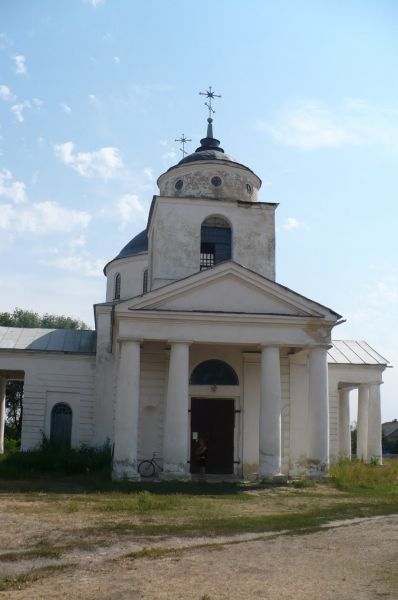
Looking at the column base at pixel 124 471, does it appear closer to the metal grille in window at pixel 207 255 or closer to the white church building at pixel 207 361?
the white church building at pixel 207 361

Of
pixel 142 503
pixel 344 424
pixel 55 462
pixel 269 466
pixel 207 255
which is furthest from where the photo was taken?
pixel 344 424

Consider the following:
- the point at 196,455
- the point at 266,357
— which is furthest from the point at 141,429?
the point at 266,357

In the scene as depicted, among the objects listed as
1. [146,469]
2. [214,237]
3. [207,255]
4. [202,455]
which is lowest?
[146,469]

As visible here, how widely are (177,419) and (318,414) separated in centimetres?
405

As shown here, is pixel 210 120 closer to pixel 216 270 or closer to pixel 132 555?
pixel 216 270

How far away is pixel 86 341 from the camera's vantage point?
86.3 feet

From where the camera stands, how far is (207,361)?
20297mm

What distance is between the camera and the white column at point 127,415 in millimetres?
17094

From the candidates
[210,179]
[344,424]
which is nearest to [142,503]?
[210,179]

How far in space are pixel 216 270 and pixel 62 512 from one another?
8.78 metres

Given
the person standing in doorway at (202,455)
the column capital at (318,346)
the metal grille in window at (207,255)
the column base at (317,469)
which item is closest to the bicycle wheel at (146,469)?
the person standing in doorway at (202,455)

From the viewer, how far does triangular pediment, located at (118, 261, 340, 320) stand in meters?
18.2

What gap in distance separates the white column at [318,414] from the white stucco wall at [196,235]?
4.10 meters

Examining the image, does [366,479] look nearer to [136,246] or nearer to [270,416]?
[270,416]
